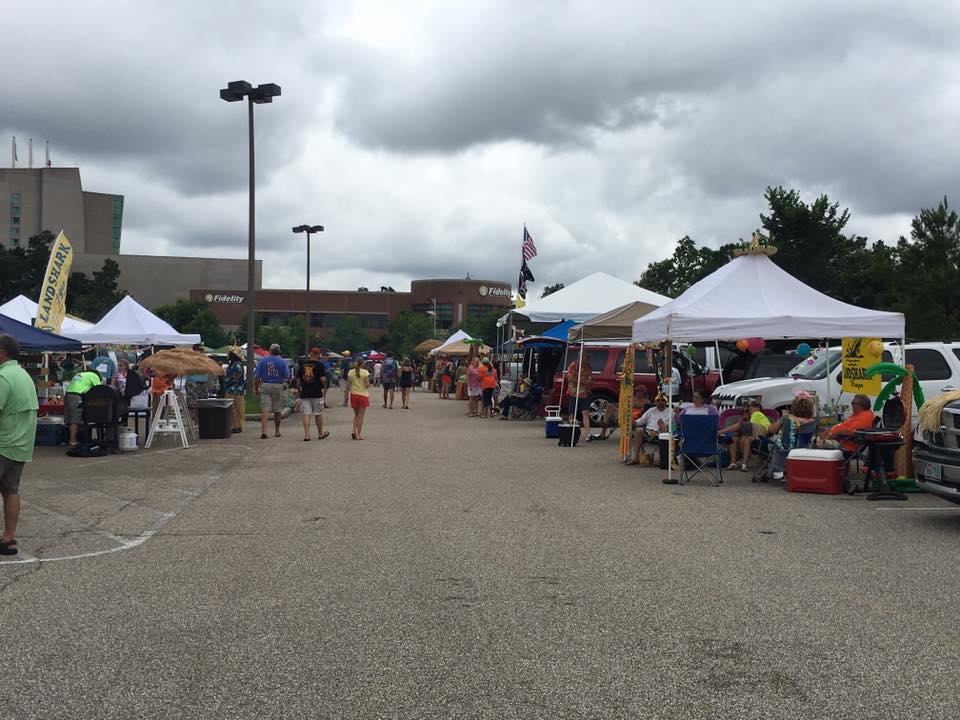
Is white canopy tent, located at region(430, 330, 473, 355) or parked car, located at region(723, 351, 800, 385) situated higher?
white canopy tent, located at region(430, 330, 473, 355)

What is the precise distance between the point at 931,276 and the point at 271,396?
26.8 m

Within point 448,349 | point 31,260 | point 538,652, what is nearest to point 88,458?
point 538,652

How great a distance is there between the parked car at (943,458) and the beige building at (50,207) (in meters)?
149

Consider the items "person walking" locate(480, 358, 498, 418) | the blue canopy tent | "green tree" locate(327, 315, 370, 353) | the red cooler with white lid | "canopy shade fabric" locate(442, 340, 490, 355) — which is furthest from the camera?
"green tree" locate(327, 315, 370, 353)

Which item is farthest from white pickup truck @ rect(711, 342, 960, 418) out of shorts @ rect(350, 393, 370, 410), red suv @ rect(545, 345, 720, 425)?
shorts @ rect(350, 393, 370, 410)

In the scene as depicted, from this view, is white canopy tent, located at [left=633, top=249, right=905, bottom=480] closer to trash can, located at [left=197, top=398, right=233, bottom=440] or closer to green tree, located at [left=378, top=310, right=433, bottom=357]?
trash can, located at [left=197, top=398, right=233, bottom=440]

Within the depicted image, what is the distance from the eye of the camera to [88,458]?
56.0 feet

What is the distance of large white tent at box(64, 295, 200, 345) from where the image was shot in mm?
26875

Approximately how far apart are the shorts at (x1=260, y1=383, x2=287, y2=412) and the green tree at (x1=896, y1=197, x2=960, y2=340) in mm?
23500

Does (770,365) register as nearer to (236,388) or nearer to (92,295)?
(236,388)

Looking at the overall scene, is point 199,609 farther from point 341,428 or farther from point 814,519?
point 341,428

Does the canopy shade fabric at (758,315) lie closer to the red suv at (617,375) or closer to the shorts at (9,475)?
the red suv at (617,375)

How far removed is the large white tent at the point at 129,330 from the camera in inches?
1058

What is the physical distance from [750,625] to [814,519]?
4.82m
